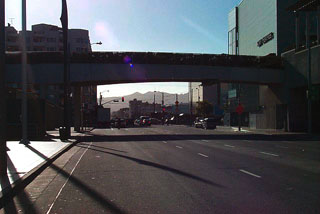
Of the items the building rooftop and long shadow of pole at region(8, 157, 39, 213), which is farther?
the building rooftop

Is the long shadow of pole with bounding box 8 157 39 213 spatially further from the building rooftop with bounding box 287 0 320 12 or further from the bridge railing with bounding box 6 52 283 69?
the building rooftop with bounding box 287 0 320 12

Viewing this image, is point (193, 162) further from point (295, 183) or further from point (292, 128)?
point (292, 128)

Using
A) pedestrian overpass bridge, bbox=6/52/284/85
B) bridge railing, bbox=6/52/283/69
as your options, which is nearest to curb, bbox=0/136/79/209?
pedestrian overpass bridge, bbox=6/52/284/85

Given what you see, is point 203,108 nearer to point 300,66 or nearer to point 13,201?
point 300,66

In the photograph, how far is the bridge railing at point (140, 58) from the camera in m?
41.4

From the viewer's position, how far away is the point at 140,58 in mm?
42250

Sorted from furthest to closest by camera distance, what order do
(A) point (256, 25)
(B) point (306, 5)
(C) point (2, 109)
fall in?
(A) point (256, 25)
(B) point (306, 5)
(C) point (2, 109)

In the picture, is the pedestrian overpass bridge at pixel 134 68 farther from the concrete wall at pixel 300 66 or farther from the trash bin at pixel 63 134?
the trash bin at pixel 63 134

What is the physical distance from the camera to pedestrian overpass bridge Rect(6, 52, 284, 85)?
41250 mm

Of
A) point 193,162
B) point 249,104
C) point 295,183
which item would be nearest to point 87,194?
point 295,183

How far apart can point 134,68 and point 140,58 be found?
131cm

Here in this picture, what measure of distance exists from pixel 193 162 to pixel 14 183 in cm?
716

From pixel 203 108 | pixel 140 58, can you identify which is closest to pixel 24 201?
pixel 140 58

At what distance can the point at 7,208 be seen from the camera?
751 centimetres
